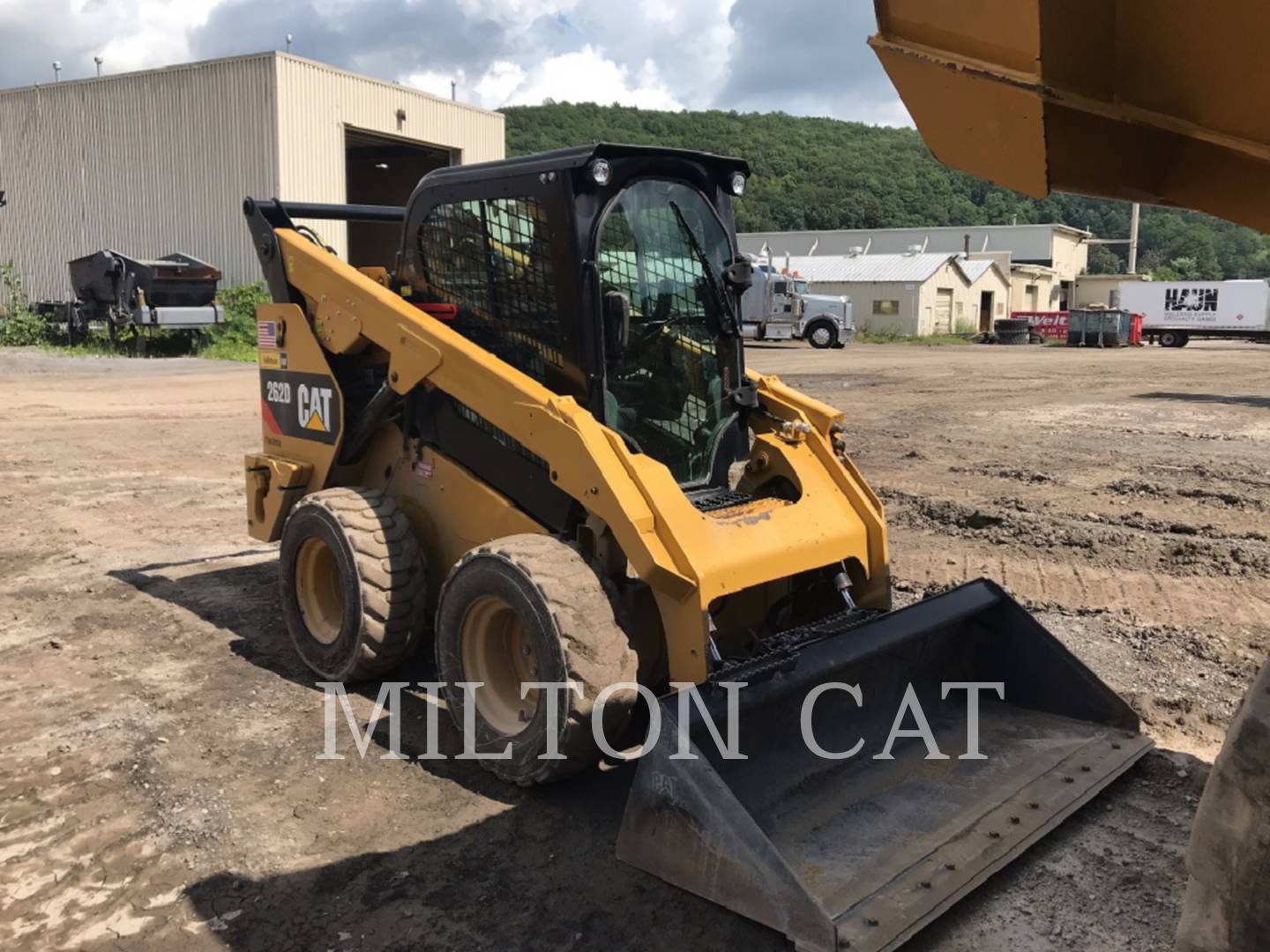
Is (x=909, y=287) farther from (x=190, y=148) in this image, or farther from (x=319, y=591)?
Answer: (x=319, y=591)

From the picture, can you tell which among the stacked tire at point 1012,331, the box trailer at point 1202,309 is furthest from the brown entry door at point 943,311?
the box trailer at point 1202,309

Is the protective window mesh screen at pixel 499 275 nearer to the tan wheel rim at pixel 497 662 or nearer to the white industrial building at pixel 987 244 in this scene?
the tan wheel rim at pixel 497 662

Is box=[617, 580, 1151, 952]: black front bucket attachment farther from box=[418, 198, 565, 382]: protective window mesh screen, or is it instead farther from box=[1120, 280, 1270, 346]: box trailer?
box=[1120, 280, 1270, 346]: box trailer

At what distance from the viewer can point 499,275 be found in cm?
462

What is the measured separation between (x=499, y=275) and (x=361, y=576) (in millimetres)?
1430

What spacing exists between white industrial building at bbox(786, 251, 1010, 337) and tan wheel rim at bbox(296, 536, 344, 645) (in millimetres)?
42807

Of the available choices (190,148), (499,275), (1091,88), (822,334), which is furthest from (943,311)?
(1091,88)

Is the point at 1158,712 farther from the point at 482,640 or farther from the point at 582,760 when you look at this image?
the point at 482,640

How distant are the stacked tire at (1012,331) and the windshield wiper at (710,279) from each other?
1559 inches

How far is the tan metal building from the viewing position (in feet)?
87.0

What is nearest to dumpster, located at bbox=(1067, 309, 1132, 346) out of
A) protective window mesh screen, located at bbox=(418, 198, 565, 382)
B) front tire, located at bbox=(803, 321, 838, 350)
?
front tire, located at bbox=(803, 321, 838, 350)

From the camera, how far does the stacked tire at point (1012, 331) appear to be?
41.5 metres

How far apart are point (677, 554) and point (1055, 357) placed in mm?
28524

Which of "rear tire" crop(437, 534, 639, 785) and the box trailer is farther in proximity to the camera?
the box trailer
